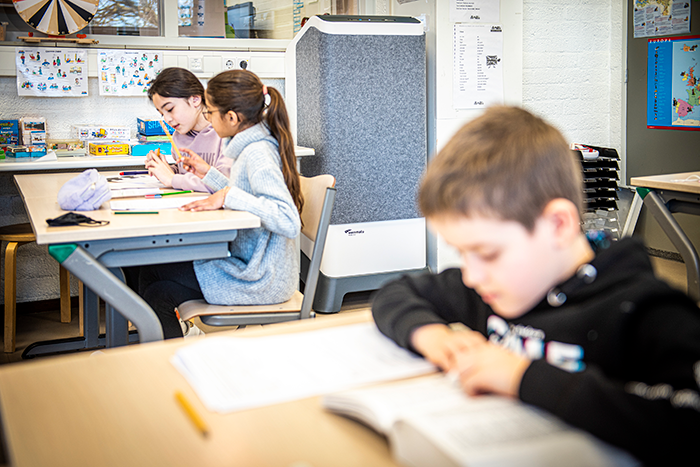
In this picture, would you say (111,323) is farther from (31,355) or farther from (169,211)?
(31,355)

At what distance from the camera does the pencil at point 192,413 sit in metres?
0.54

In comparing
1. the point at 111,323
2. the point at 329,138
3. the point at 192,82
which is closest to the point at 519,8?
the point at 329,138

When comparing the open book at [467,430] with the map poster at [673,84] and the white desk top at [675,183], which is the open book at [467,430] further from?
the map poster at [673,84]

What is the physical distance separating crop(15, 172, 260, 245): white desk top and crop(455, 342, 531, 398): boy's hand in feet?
2.89

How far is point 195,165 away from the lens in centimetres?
201

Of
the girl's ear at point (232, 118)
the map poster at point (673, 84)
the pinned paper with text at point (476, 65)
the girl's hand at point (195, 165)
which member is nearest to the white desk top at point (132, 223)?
the girl's ear at point (232, 118)

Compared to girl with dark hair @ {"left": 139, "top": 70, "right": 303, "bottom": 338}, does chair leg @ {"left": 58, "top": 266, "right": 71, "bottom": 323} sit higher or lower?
lower

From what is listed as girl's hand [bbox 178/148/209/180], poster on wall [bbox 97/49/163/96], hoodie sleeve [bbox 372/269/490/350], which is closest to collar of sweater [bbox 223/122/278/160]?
girl's hand [bbox 178/148/209/180]

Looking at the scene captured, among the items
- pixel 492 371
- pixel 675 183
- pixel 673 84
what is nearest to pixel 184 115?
pixel 675 183

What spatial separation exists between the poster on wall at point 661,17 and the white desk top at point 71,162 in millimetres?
1912

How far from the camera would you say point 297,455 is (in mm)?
502

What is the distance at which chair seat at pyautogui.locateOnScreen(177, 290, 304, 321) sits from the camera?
4.93 ft

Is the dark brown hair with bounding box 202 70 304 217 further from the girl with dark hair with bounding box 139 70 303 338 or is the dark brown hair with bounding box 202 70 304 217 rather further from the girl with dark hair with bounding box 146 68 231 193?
the girl with dark hair with bounding box 146 68 231 193

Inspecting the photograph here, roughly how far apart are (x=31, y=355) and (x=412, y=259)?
5.19 ft
